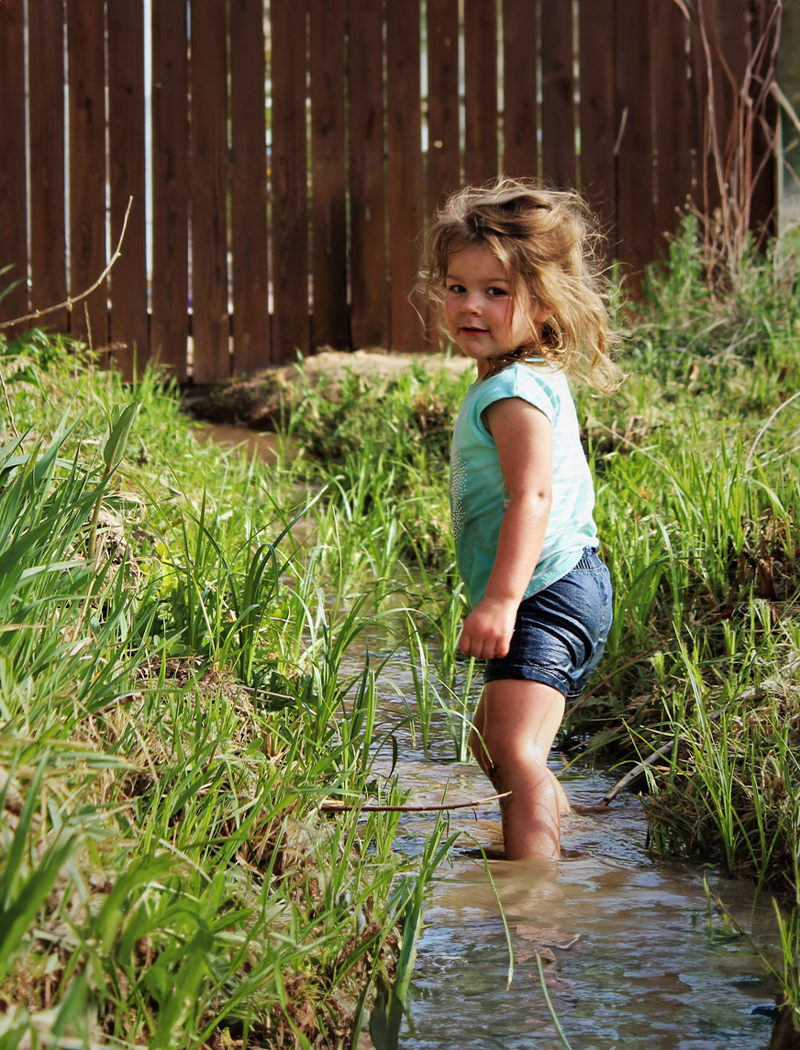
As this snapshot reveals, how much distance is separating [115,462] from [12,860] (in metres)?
1.01

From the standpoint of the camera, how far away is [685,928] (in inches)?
72.9

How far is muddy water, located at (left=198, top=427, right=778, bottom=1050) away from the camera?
1552mm

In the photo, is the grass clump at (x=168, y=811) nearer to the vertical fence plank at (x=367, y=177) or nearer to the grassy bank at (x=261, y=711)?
the grassy bank at (x=261, y=711)

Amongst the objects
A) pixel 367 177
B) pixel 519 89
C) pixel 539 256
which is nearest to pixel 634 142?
pixel 519 89

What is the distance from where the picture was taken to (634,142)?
6566 mm

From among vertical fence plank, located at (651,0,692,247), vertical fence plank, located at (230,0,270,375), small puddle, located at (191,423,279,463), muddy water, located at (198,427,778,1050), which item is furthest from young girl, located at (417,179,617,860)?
vertical fence plank, located at (651,0,692,247)

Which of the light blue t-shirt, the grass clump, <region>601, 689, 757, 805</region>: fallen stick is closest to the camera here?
the grass clump

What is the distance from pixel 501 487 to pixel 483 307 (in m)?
0.39

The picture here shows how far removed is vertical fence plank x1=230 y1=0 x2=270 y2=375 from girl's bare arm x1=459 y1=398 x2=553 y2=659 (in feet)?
13.3

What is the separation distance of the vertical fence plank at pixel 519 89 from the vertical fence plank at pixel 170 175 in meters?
1.78

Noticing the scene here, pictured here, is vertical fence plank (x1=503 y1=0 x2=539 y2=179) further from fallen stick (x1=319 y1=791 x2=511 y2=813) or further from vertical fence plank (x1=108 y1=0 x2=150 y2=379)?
fallen stick (x1=319 y1=791 x2=511 y2=813)

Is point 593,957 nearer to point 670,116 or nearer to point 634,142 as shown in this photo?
point 634,142

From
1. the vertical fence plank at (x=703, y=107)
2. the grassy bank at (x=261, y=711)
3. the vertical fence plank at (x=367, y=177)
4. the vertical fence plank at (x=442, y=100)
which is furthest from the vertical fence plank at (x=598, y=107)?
the grassy bank at (x=261, y=711)

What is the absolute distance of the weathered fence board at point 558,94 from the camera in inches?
254
